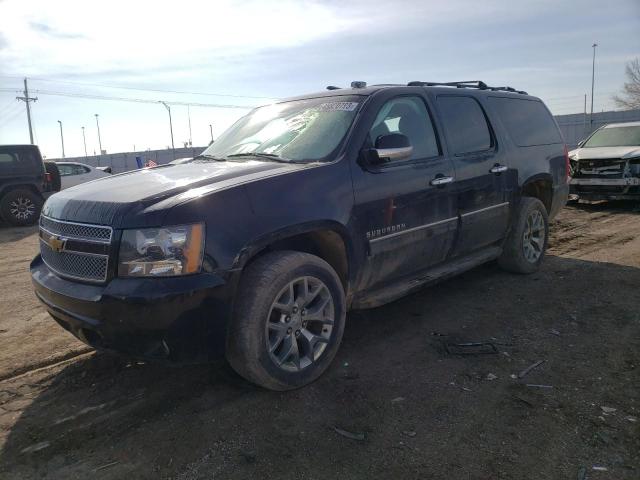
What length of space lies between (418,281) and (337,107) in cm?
153

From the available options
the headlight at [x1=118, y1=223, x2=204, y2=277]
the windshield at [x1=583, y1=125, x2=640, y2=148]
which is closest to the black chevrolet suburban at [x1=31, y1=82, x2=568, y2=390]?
the headlight at [x1=118, y1=223, x2=204, y2=277]

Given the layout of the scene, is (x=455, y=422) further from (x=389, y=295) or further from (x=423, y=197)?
(x=423, y=197)

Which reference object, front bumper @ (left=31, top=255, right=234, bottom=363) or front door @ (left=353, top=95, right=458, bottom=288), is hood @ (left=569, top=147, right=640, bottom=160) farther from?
front bumper @ (left=31, top=255, right=234, bottom=363)

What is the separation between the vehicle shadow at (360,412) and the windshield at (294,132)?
1557 mm

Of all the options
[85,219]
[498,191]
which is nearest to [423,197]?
[498,191]

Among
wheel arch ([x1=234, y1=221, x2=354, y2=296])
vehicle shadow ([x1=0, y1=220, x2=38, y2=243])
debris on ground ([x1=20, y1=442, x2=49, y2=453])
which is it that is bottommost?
debris on ground ([x1=20, y1=442, x2=49, y2=453])

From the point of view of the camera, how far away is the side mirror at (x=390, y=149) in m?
3.53

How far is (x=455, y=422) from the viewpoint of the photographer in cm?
282

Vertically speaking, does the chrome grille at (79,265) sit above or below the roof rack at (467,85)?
below

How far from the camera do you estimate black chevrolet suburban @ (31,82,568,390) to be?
2713mm

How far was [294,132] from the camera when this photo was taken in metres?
3.90

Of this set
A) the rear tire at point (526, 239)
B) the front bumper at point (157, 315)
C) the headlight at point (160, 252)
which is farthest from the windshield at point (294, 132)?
the rear tire at point (526, 239)

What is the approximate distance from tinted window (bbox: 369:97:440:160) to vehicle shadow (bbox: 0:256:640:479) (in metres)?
1.50

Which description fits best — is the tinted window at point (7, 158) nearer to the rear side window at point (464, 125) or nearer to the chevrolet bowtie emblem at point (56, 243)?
the chevrolet bowtie emblem at point (56, 243)
